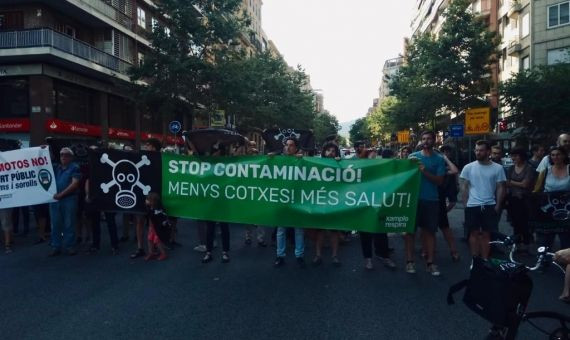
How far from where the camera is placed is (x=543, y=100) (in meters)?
Answer: 21.1

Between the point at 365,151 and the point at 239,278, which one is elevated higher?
the point at 365,151

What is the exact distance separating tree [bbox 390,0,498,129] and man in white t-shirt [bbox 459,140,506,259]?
2819cm

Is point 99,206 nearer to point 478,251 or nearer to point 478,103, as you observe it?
point 478,251

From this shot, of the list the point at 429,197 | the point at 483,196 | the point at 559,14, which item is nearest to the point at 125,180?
the point at 429,197

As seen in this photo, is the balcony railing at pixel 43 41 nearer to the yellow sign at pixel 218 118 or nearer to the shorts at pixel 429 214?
the yellow sign at pixel 218 118

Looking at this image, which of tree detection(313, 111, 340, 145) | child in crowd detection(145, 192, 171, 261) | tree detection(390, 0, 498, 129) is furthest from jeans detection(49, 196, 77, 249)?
tree detection(313, 111, 340, 145)

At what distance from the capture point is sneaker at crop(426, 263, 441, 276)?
7.08m

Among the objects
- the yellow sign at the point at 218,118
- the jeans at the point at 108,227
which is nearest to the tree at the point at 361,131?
the yellow sign at the point at 218,118

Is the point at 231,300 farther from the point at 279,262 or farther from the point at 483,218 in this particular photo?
the point at 483,218

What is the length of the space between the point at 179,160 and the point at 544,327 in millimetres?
5651

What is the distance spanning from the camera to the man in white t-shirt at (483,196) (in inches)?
273

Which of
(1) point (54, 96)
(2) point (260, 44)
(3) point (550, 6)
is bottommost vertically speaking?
(1) point (54, 96)

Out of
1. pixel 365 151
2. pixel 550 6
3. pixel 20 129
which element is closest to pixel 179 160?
pixel 365 151

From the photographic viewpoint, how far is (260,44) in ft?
242
